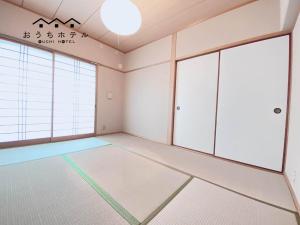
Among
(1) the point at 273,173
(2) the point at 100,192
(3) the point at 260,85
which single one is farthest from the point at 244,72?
(2) the point at 100,192

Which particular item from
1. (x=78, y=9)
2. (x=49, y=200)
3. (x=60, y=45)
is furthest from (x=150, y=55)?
(x=49, y=200)

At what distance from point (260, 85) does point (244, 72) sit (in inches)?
12.7

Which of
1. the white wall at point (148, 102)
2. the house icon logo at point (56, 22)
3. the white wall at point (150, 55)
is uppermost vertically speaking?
the house icon logo at point (56, 22)

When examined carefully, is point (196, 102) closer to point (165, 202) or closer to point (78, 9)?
point (165, 202)

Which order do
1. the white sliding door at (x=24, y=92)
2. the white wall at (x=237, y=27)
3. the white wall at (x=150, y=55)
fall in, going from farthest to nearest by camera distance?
the white wall at (x=150, y=55)
the white sliding door at (x=24, y=92)
the white wall at (x=237, y=27)

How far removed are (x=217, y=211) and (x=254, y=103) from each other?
5.81ft

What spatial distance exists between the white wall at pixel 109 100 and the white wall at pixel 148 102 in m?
0.21

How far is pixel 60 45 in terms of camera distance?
2957 mm

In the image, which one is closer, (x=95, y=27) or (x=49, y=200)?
(x=49, y=200)

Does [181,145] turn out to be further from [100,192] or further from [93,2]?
[93,2]

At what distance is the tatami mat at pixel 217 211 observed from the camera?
101 cm

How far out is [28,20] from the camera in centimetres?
253

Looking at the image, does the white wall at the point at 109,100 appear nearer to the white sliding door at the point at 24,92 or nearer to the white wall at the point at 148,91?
the white wall at the point at 148,91

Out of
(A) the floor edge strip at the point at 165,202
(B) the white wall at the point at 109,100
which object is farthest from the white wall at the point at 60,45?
(A) the floor edge strip at the point at 165,202
